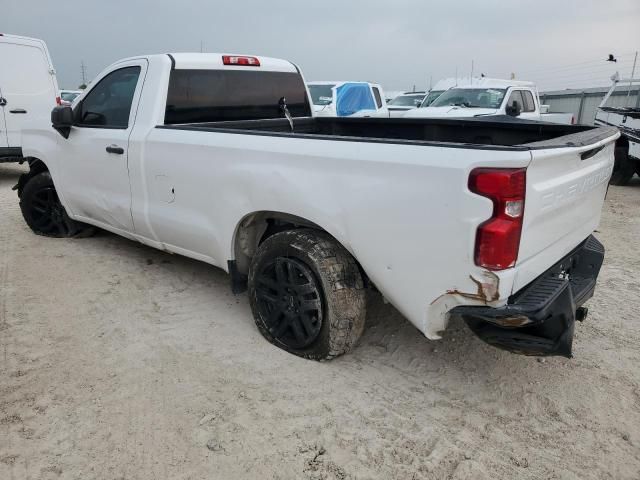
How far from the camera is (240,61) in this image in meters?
4.24

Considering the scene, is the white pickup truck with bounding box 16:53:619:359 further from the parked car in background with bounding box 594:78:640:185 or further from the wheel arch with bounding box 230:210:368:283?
the parked car in background with bounding box 594:78:640:185

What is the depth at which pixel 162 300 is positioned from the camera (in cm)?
396

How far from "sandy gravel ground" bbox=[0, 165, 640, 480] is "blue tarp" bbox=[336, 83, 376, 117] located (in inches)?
301

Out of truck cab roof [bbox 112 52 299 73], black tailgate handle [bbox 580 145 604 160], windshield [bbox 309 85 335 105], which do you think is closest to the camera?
black tailgate handle [bbox 580 145 604 160]

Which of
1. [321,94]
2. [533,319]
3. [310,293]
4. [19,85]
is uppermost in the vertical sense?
[19,85]

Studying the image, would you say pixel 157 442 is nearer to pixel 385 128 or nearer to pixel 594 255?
pixel 594 255

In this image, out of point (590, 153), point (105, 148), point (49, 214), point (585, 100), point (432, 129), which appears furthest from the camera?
point (585, 100)

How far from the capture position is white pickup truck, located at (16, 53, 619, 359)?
2.26m

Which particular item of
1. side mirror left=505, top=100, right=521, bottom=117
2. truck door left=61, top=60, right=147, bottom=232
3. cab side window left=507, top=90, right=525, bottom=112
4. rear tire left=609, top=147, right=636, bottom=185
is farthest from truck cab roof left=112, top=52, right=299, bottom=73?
rear tire left=609, top=147, right=636, bottom=185

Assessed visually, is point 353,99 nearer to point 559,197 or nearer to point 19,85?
point 19,85

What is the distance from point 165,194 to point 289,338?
4.69 feet

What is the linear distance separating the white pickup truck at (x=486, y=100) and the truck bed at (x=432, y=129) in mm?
5513

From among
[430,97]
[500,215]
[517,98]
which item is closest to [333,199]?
[500,215]

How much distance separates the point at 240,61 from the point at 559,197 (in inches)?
113
